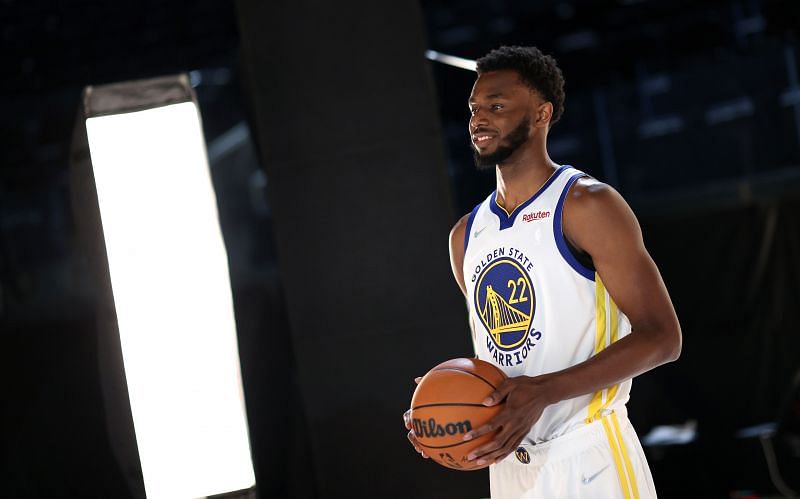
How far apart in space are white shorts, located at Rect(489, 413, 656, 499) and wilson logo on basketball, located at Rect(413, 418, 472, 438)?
0.80 feet

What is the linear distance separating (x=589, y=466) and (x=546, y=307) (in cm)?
35

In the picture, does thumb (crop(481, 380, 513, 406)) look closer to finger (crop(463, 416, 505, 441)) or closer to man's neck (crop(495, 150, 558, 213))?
finger (crop(463, 416, 505, 441))

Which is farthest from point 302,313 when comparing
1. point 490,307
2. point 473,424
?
point 473,424

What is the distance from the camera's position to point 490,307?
204cm

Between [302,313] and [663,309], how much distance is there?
5.61ft

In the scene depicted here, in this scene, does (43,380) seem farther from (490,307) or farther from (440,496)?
(490,307)

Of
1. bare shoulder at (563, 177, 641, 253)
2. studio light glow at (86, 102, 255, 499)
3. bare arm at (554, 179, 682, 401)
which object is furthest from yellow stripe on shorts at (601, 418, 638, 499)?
studio light glow at (86, 102, 255, 499)

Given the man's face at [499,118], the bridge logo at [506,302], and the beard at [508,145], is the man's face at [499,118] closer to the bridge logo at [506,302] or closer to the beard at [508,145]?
the beard at [508,145]

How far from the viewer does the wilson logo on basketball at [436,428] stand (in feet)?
5.86

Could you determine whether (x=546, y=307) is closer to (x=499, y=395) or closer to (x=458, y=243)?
(x=499, y=395)

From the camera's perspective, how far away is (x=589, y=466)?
1884 mm

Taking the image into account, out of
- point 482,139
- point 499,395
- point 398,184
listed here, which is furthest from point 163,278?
point 499,395

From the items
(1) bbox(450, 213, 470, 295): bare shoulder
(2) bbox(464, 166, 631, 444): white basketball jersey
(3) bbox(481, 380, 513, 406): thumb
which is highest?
(1) bbox(450, 213, 470, 295): bare shoulder

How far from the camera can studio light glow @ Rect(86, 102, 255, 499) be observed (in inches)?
128
